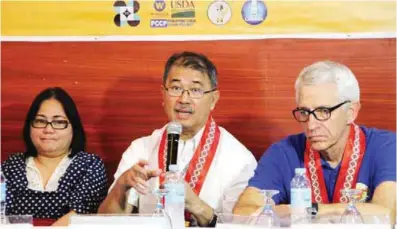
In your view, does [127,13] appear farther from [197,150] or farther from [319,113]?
[319,113]

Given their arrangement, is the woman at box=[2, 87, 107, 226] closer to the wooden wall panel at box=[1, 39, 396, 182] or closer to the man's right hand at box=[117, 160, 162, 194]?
the wooden wall panel at box=[1, 39, 396, 182]

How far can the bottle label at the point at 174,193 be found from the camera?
106 inches

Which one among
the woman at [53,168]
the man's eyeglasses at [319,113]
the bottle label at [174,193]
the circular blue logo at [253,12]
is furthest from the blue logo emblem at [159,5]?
the bottle label at [174,193]

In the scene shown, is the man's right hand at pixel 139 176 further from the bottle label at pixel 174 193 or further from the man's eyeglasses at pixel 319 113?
the man's eyeglasses at pixel 319 113

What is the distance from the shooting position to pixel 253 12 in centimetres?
358

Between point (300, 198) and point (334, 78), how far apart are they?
0.58 metres

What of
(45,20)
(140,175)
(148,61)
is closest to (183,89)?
(148,61)

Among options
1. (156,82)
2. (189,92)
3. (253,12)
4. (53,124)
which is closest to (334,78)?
(253,12)

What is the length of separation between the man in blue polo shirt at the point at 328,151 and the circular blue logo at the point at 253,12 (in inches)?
13.4

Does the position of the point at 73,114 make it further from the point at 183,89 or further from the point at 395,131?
the point at 395,131

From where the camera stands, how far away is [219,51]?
361 cm

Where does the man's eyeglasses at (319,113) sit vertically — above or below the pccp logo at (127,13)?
below

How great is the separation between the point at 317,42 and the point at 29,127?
1.32 m

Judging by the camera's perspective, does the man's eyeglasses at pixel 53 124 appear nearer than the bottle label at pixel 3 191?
No
